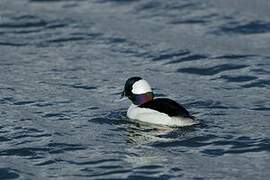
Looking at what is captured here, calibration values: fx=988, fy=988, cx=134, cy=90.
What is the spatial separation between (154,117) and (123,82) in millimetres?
3531

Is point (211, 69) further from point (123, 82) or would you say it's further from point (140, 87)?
point (140, 87)

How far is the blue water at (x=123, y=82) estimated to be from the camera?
47.3 feet

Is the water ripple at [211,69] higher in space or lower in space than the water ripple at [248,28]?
lower

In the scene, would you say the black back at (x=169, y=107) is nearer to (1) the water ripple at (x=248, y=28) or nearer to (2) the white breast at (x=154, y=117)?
(2) the white breast at (x=154, y=117)

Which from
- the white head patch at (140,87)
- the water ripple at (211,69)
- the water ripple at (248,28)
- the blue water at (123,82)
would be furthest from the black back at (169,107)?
the water ripple at (248,28)

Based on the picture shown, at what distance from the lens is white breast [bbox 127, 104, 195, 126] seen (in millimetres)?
15719

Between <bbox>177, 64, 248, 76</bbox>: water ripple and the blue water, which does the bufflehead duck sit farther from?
<bbox>177, 64, 248, 76</bbox>: water ripple

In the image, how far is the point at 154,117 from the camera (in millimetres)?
Result: 16094

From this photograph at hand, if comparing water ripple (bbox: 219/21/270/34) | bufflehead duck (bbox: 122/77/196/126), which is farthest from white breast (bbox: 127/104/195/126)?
water ripple (bbox: 219/21/270/34)

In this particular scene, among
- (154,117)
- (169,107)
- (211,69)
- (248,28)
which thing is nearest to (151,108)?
(154,117)

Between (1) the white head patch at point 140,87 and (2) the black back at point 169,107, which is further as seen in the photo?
(1) the white head patch at point 140,87

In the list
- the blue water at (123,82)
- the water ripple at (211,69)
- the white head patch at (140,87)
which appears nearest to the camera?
the blue water at (123,82)

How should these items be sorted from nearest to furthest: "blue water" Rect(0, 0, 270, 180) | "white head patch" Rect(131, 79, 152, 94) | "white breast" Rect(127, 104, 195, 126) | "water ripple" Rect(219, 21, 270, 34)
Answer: "blue water" Rect(0, 0, 270, 180) < "white breast" Rect(127, 104, 195, 126) < "white head patch" Rect(131, 79, 152, 94) < "water ripple" Rect(219, 21, 270, 34)

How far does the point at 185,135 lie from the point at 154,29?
862 cm
